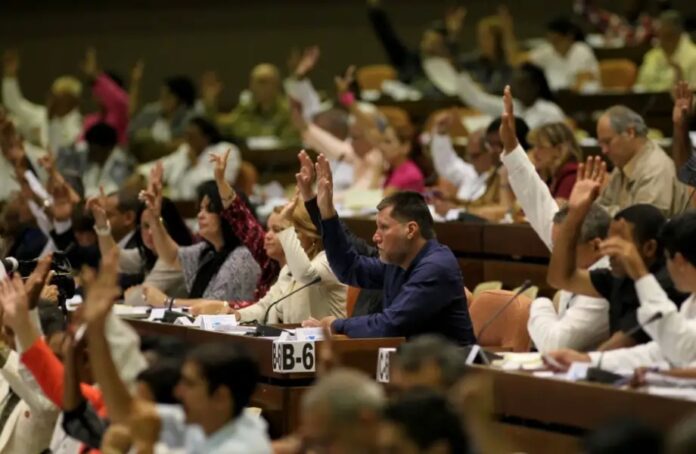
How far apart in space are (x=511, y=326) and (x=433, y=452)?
2.68m

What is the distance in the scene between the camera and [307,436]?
4.54 meters

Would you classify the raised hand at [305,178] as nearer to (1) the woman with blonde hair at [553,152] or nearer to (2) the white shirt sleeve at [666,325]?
(1) the woman with blonde hair at [553,152]

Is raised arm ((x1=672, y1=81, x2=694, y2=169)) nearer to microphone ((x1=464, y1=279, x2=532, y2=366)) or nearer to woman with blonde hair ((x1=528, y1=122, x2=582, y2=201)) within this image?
woman with blonde hair ((x1=528, y1=122, x2=582, y2=201))

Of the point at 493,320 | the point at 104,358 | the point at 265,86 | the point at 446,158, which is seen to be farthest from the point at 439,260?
the point at 265,86

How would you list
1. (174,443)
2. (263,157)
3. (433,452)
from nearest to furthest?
(433,452), (174,443), (263,157)

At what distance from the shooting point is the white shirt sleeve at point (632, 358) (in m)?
5.53

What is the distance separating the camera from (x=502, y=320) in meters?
6.98

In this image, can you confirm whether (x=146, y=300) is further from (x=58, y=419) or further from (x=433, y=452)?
(x=433, y=452)

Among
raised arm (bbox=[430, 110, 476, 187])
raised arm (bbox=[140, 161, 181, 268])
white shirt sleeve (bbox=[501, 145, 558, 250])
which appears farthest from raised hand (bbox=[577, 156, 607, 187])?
raised arm (bbox=[430, 110, 476, 187])

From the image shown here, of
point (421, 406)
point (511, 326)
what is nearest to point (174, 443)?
point (421, 406)

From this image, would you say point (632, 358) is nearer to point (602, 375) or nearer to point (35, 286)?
point (602, 375)

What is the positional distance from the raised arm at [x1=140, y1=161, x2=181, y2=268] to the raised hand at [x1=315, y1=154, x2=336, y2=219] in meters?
1.69

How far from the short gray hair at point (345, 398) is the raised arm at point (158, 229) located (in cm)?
430

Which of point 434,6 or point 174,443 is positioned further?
point 434,6
